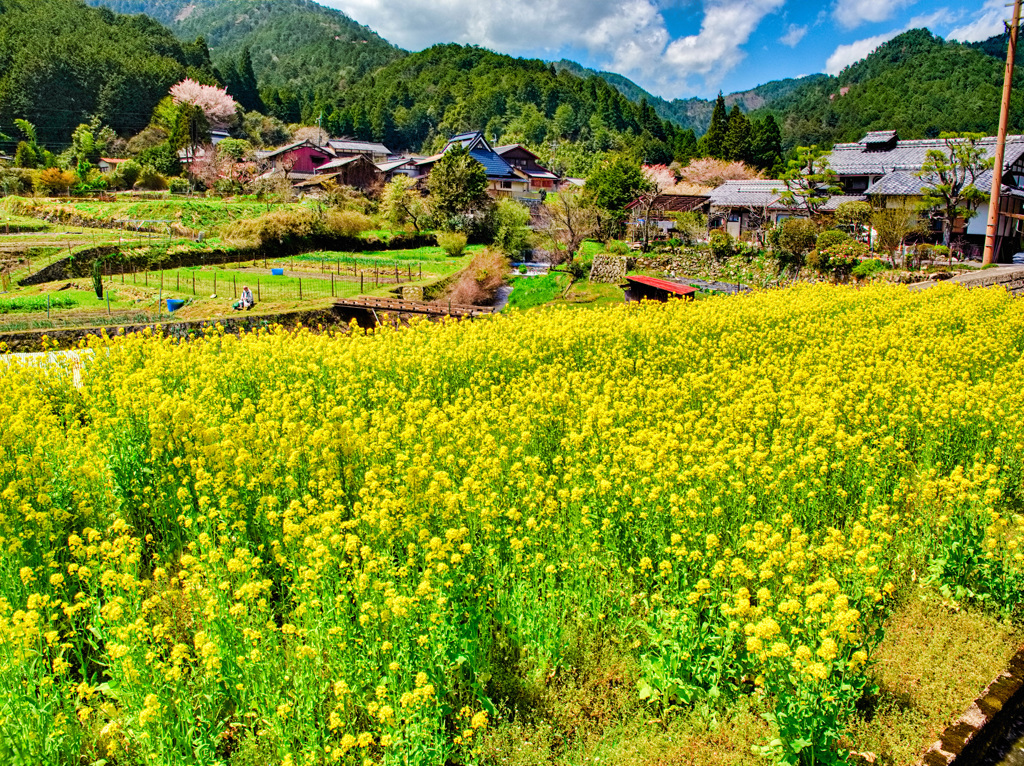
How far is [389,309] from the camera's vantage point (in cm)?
2186

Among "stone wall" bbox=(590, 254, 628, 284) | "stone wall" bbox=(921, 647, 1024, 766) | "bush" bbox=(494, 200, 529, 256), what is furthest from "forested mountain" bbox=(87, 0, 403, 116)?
"stone wall" bbox=(921, 647, 1024, 766)

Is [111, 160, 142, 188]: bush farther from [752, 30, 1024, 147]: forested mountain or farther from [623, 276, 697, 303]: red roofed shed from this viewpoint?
[752, 30, 1024, 147]: forested mountain

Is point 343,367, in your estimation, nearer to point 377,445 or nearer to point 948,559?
point 377,445

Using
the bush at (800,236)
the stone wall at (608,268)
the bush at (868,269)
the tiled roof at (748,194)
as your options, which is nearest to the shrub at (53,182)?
the stone wall at (608,268)

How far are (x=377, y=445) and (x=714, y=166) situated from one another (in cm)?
6380

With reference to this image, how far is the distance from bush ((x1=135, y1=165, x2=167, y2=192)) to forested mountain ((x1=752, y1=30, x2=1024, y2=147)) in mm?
66789

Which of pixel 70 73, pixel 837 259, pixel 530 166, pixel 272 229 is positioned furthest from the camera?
pixel 530 166

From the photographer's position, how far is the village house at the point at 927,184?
1363 inches

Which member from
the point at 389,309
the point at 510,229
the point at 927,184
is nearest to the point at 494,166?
the point at 510,229

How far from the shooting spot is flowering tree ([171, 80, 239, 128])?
3106 inches

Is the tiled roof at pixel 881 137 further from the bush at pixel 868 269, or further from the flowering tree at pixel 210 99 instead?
the flowering tree at pixel 210 99

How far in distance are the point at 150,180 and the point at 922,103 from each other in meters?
77.7

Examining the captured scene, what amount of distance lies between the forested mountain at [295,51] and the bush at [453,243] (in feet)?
216

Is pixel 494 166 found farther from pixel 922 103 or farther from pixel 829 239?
pixel 922 103
